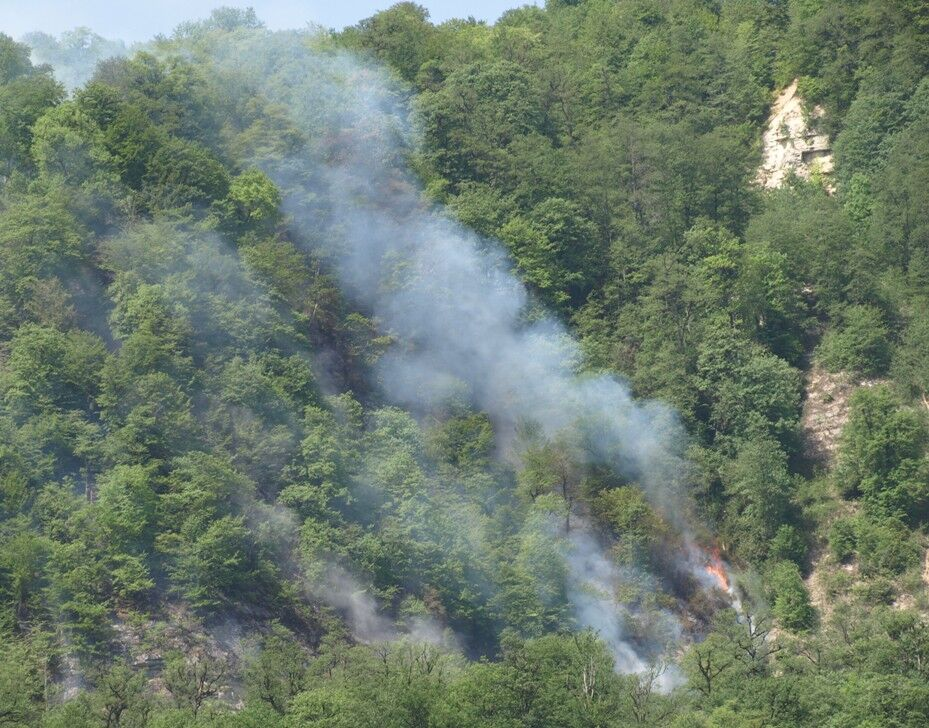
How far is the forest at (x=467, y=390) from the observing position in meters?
70.2

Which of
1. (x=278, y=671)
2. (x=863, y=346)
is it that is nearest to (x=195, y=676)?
(x=278, y=671)

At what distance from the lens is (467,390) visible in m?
84.9

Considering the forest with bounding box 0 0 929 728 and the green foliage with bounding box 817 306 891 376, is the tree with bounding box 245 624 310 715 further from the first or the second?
the green foliage with bounding box 817 306 891 376

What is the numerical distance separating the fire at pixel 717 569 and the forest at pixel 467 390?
0.42ft

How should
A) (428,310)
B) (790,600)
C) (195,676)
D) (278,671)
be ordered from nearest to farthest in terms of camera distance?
1. (195,676)
2. (278,671)
3. (790,600)
4. (428,310)

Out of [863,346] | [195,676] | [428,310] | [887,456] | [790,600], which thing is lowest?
[195,676]

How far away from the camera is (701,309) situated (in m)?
85.9

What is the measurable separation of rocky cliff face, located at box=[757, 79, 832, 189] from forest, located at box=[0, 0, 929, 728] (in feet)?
1.18

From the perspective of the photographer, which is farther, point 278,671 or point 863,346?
point 863,346

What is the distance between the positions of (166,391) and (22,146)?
17.2 meters

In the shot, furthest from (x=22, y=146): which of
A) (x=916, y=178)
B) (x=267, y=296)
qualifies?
(x=916, y=178)

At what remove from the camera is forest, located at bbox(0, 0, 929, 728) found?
70250mm

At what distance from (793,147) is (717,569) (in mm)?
25920

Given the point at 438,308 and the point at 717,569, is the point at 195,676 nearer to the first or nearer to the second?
the point at 717,569
